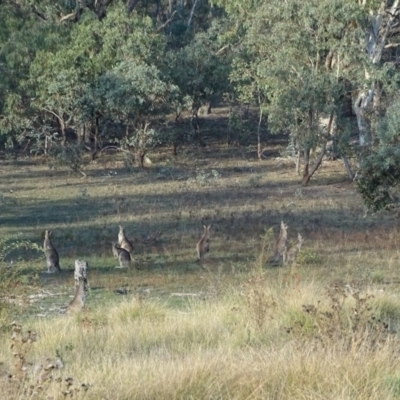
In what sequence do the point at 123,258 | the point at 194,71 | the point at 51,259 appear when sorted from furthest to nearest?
1. the point at 194,71
2. the point at 123,258
3. the point at 51,259

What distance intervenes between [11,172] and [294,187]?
1418cm

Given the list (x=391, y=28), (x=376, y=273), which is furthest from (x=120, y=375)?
(x=391, y=28)

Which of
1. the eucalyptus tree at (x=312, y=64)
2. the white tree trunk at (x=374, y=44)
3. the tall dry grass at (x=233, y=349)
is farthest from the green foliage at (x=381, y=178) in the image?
the white tree trunk at (x=374, y=44)

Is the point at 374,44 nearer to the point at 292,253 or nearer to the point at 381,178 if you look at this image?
the point at 381,178

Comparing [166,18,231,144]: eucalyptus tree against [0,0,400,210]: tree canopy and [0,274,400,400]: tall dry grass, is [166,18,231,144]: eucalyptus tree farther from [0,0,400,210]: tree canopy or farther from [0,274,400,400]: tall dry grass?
[0,274,400,400]: tall dry grass

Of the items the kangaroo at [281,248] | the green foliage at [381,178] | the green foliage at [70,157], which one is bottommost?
the green foliage at [70,157]

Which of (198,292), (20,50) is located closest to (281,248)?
(198,292)

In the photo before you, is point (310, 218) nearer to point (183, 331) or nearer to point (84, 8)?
point (183, 331)

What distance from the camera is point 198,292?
51.4ft

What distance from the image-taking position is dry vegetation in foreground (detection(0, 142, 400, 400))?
21.1 feet

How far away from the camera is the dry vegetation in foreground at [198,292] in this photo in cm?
643

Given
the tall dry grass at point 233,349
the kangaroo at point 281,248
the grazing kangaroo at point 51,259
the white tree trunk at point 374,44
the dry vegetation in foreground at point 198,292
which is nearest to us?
the tall dry grass at point 233,349

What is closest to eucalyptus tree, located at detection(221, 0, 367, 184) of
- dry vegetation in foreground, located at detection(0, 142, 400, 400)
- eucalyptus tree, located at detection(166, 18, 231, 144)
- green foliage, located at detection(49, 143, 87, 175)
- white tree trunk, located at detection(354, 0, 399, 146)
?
white tree trunk, located at detection(354, 0, 399, 146)

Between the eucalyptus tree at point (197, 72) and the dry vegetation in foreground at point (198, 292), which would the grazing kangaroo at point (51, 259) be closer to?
the dry vegetation in foreground at point (198, 292)
